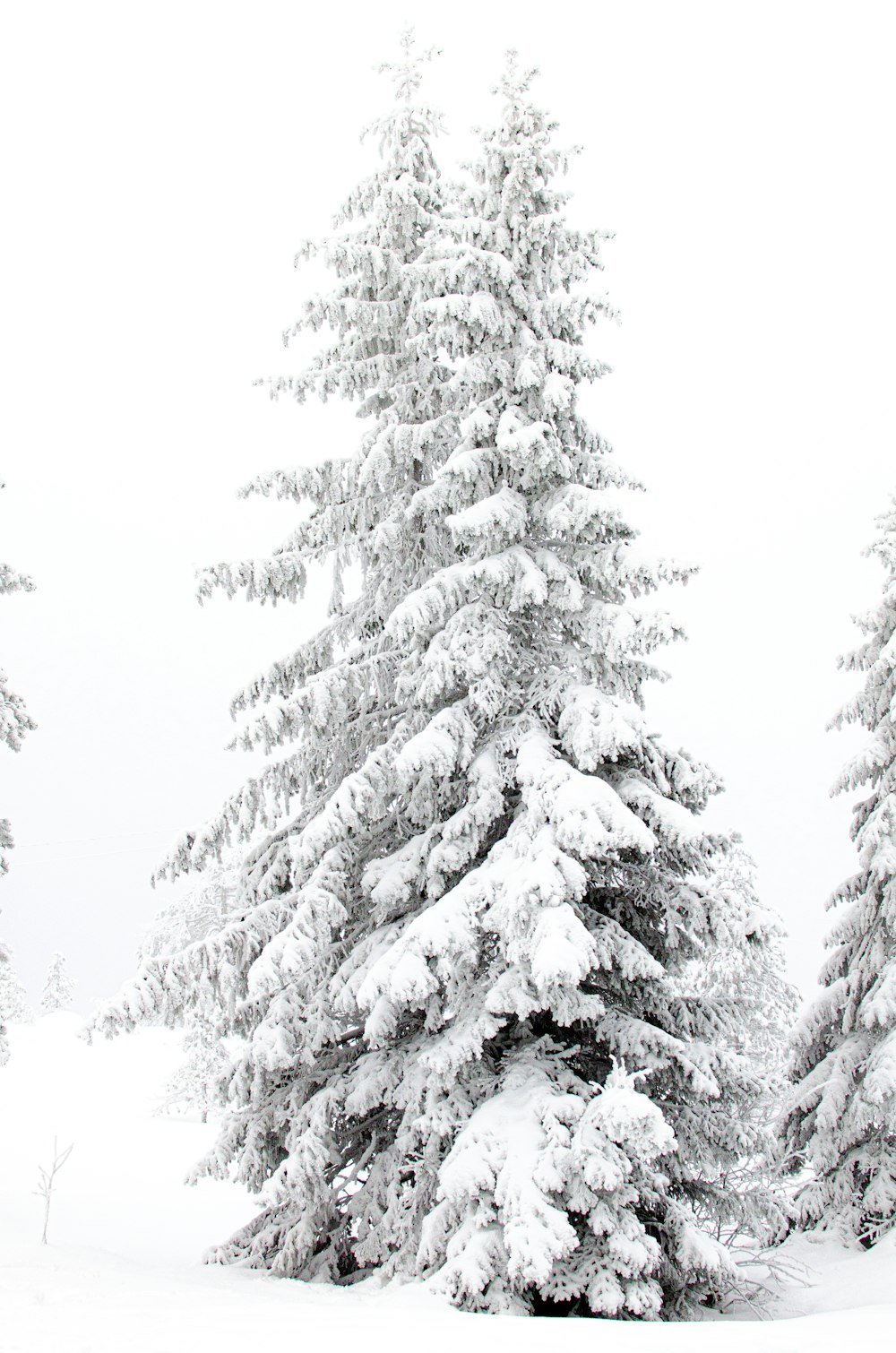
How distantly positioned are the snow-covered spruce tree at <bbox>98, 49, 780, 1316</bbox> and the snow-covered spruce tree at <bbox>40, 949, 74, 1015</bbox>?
68.6 m

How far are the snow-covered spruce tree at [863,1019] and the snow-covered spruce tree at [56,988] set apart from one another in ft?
225

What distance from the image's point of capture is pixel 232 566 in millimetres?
10906

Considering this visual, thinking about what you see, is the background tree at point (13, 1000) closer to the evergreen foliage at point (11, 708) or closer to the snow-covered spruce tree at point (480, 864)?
the evergreen foliage at point (11, 708)

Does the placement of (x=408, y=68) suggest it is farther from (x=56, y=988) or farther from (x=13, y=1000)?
(x=56, y=988)

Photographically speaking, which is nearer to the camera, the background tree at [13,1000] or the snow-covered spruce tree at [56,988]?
the background tree at [13,1000]

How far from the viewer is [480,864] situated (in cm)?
980

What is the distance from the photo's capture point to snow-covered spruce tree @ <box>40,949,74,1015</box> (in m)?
70.4

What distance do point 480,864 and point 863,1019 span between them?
6.54 metres

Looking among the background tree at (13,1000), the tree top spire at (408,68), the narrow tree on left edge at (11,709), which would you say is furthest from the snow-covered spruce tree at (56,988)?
the tree top spire at (408,68)

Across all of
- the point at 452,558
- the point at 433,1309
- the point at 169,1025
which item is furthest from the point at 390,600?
the point at 433,1309

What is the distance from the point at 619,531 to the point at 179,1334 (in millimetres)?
7705

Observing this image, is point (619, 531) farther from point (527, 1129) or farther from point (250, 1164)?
point (250, 1164)

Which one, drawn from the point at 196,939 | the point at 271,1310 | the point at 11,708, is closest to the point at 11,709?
the point at 11,708

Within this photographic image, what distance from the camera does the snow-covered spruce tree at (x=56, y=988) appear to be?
70438 millimetres
